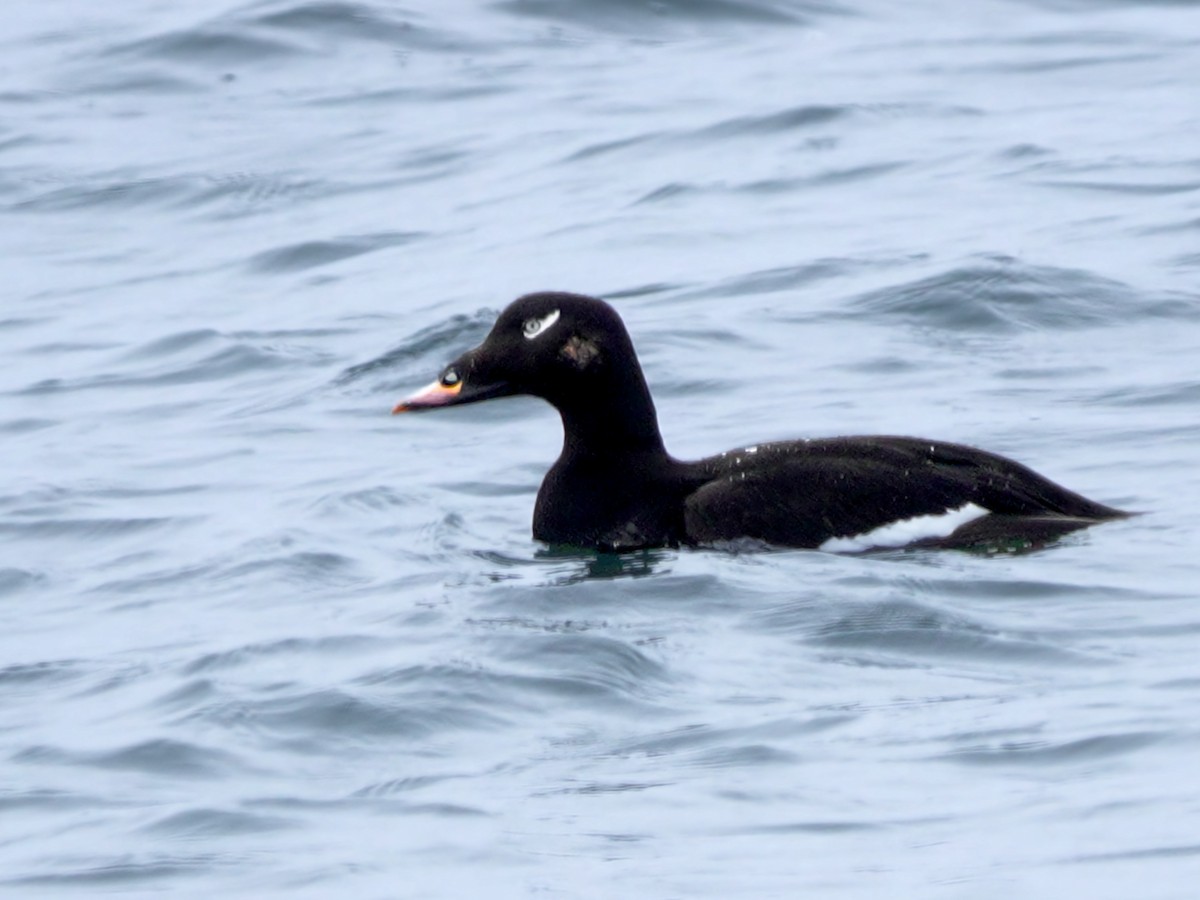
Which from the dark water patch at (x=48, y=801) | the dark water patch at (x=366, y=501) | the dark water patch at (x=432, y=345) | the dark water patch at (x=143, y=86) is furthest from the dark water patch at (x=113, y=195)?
the dark water patch at (x=48, y=801)

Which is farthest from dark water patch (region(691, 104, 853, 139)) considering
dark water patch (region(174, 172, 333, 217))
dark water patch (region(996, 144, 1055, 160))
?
dark water patch (region(174, 172, 333, 217))

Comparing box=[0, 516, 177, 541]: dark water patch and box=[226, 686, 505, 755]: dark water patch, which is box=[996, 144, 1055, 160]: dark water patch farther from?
box=[226, 686, 505, 755]: dark water patch

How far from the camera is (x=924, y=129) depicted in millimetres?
14484

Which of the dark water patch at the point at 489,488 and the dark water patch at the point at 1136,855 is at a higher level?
the dark water patch at the point at 1136,855

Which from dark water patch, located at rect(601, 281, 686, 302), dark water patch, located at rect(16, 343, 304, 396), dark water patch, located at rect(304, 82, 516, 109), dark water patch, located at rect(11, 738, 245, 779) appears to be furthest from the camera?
dark water patch, located at rect(304, 82, 516, 109)

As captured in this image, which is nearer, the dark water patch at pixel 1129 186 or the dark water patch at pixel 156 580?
the dark water patch at pixel 156 580

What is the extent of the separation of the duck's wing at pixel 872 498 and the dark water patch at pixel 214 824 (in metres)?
2.36

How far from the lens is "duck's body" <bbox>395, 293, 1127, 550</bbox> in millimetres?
7473

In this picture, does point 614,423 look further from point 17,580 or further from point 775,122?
point 775,122

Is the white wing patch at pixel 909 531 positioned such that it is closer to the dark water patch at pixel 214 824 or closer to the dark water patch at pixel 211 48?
the dark water patch at pixel 214 824

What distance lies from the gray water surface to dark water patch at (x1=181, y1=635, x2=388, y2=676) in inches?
1.0

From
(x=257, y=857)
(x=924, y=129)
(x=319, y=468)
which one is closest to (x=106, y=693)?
(x=257, y=857)

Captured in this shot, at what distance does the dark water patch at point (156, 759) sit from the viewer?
5914 mm

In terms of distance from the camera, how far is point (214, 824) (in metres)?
5.51
